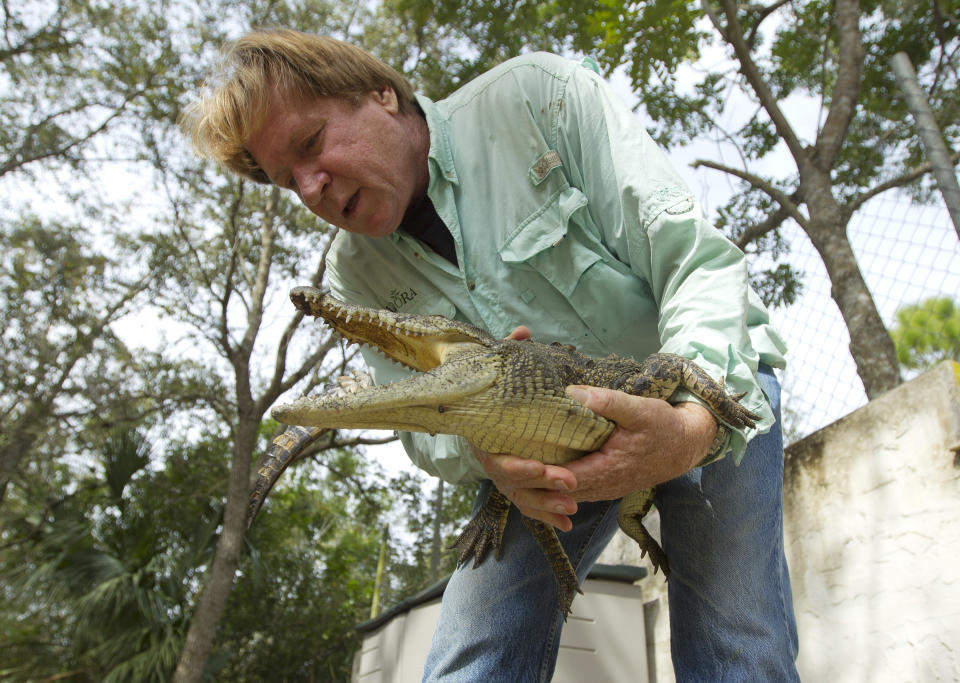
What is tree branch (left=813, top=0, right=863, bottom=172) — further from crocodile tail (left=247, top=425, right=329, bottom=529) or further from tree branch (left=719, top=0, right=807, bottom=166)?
crocodile tail (left=247, top=425, right=329, bottom=529)

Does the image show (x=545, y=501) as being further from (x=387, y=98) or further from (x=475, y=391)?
(x=387, y=98)

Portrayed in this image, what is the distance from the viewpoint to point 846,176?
22.4ft

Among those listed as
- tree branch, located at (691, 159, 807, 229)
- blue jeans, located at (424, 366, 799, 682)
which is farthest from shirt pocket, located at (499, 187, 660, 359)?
tree branch, located at (691, 159, 807, 229)

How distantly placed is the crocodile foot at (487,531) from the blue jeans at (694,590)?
29 millimetres

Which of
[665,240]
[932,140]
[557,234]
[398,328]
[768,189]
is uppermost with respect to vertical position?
[768,189]

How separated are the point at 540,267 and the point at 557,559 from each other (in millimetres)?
659

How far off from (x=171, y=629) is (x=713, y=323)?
751 cm

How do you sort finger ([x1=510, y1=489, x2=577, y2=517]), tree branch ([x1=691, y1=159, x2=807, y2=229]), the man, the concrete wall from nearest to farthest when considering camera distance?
finger ([x1=510, y1=489, x2=577, y2=517]), the man, the concrete wall, tree branch ([x1=691, y1=159, x2=807, y2=229])

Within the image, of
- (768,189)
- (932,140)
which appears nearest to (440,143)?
(932,140)

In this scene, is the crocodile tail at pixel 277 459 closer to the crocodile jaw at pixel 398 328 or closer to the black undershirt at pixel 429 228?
the crocodile jaw at pixel 398 328

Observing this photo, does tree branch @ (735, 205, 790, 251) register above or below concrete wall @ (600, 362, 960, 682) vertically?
above

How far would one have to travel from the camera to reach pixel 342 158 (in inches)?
62.1

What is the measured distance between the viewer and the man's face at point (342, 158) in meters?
1.59

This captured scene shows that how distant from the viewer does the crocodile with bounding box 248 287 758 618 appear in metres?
1.01
